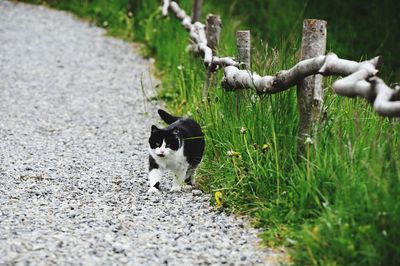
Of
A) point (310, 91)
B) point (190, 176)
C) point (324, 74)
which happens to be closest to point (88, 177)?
point (190, 176)

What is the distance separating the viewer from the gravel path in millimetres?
4118

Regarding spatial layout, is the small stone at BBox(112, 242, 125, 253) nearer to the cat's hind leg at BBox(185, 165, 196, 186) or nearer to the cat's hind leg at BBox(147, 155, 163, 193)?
the cat's hind leg at BBox(147, 155, 163, 193)

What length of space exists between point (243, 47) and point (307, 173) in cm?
202

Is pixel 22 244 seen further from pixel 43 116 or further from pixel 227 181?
pixel 43 116

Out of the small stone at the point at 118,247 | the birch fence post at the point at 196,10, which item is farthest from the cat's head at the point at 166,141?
the birch fence post at the point at 196,10

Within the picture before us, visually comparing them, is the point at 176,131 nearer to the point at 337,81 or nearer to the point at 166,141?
the point at 166,141

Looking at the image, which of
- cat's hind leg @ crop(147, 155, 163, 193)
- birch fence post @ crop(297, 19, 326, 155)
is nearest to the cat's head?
cat's hind leg @ crop(147, 155, 163, 193)

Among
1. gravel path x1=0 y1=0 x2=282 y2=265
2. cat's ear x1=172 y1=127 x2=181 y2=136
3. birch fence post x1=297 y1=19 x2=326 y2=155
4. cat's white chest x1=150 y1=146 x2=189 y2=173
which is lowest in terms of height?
gravel path x1=0 y1=0 x2=282 y2=265

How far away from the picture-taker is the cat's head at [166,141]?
540 cm

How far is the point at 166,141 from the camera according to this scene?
17.8ft

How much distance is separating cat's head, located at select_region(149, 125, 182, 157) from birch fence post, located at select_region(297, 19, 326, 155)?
106cm

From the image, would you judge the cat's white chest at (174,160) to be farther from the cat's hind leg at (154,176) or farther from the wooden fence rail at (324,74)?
the wooden fence rail at (324,74)

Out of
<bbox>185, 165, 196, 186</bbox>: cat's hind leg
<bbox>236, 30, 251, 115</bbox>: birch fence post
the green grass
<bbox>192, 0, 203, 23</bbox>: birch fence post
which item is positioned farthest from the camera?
<bbox>192, 0, 203, 23</bbox>: birch fence post

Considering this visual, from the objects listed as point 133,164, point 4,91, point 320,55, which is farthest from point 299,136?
point 4,91
